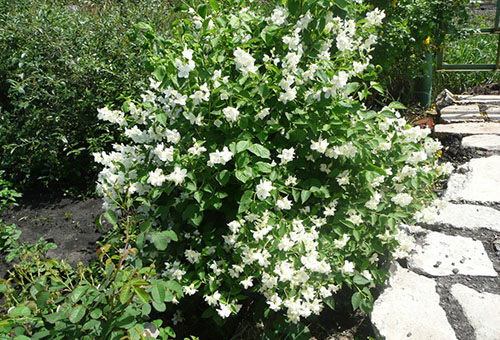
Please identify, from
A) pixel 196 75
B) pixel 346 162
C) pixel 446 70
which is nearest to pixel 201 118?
pixel 196 75

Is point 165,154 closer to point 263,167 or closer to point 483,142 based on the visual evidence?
point 263,167

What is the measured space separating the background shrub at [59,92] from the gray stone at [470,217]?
2.11 m

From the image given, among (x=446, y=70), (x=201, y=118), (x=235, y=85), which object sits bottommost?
(x=446, y=70)

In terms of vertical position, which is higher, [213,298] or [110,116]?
[110,116]

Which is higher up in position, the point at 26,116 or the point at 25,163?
the point at 26,116

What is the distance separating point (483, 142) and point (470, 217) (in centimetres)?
117

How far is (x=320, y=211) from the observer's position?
2.20 meters

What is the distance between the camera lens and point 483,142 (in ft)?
11.8

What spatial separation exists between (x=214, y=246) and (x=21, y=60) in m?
2.28

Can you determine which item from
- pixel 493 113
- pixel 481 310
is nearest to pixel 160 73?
pixel 481 310

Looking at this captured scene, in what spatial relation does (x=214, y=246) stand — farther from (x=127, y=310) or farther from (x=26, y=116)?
(x=26, y=116)

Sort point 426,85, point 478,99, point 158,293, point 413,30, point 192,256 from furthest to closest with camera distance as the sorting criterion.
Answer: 1. point 478,99
2. point 426,85
3. point 413,30
4. point 192,256
5. point 158,293

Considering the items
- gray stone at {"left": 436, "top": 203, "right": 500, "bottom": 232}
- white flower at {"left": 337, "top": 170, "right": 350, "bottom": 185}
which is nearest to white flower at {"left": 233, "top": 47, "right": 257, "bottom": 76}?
white flower at {"left": 337, "top": 170, "right": 350, "bottom": 185}

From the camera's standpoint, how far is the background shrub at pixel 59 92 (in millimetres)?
3293
